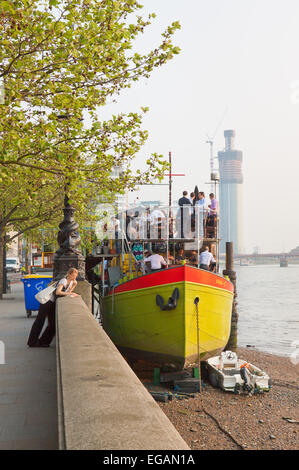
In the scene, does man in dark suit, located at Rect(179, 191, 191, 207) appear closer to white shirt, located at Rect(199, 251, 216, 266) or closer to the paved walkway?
white shirt, located at Rect(199, 251, 216, 266)

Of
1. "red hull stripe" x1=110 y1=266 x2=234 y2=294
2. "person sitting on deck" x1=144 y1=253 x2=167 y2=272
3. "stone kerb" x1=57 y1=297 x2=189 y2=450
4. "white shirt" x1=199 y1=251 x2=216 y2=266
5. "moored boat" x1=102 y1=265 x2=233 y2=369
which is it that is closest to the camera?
"stone kerb" x1=57 y1=297 x2=189 y2=450

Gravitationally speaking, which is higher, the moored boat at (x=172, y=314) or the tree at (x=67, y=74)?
the tree at (x=67, y=74)

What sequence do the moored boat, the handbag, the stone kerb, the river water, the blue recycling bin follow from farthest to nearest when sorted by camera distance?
the river water
the blue recycling bin
the moored boat
the handbag
the stone kerb

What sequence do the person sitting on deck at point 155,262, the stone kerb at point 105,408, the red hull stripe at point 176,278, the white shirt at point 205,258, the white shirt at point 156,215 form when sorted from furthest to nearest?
the white shirt at point 156,215 < the white shirt at point 205,258 < the person sitting on deck at point 155,262 < the red hull stripe at point 176,278 < the stone kerb at point 105,408

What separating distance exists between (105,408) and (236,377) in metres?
13.4

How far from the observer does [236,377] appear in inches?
610

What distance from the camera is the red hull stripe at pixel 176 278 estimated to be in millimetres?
13414

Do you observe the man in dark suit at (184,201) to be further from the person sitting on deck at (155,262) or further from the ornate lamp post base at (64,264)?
the ornate lamp post base at (64,264)

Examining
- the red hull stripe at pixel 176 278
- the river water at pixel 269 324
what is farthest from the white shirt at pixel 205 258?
the river water at pixel 269 324

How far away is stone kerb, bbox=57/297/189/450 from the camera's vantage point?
2299 millimetres

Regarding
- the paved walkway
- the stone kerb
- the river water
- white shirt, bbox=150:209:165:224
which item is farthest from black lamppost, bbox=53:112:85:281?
the river water

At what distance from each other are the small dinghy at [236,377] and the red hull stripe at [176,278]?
9.47 feet

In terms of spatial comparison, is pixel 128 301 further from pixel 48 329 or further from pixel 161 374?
pixel 48 329

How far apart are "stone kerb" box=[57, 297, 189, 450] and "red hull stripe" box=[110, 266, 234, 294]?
862 cm
